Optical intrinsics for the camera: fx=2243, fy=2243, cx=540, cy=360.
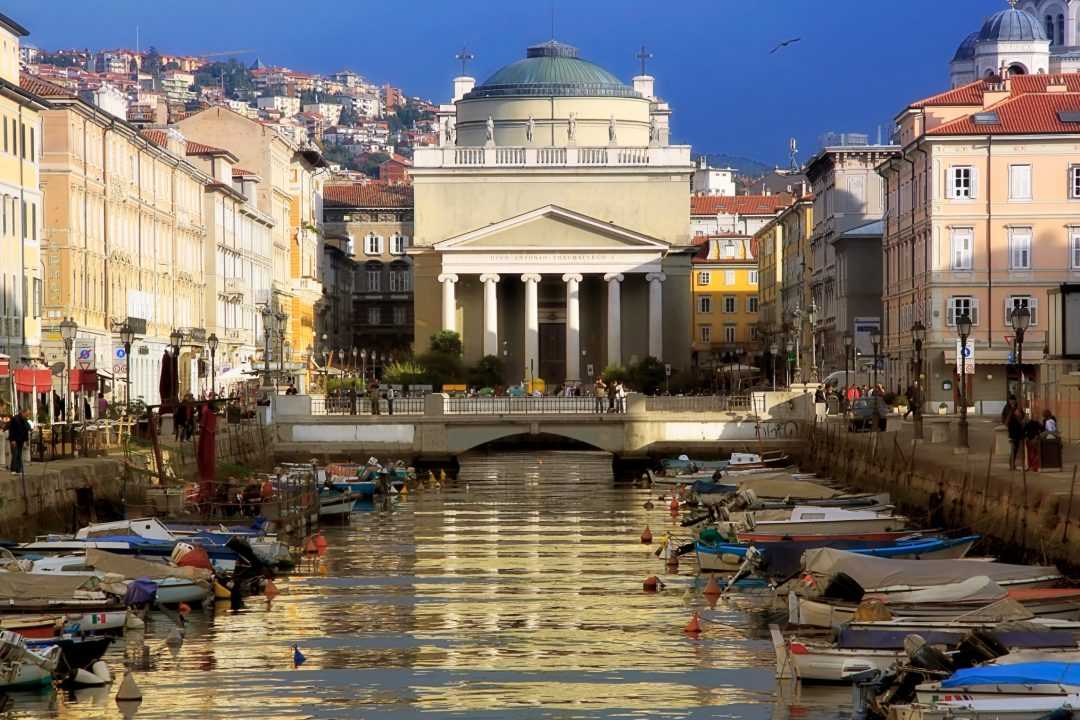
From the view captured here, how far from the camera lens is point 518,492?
242ft

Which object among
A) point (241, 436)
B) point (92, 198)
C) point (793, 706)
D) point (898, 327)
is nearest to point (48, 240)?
point (92, 198)

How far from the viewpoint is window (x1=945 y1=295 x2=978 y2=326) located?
90.4 meters

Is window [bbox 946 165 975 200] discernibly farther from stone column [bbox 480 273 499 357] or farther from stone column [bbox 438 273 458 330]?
stone column [bbox 438 273 458 330]

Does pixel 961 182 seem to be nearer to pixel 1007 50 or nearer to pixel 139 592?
pixel 139 592

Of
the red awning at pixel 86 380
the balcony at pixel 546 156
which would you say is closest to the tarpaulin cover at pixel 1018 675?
the red awning at pixel 86 380

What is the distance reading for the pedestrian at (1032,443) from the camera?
45156mm

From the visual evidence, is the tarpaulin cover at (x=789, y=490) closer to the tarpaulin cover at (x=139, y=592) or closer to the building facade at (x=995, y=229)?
the tarpaulin cover at (x=139, y=592)

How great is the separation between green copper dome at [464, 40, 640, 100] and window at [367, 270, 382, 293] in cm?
2878

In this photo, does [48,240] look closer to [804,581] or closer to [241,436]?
[241,436]

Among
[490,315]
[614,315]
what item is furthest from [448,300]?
[614,315]

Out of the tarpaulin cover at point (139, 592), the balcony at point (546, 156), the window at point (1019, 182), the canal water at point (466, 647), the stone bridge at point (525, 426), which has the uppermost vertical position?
the balcony at point (546, 156)

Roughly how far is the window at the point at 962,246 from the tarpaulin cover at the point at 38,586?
61.6m

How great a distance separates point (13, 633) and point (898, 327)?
75133 mm

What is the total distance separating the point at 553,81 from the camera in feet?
486
